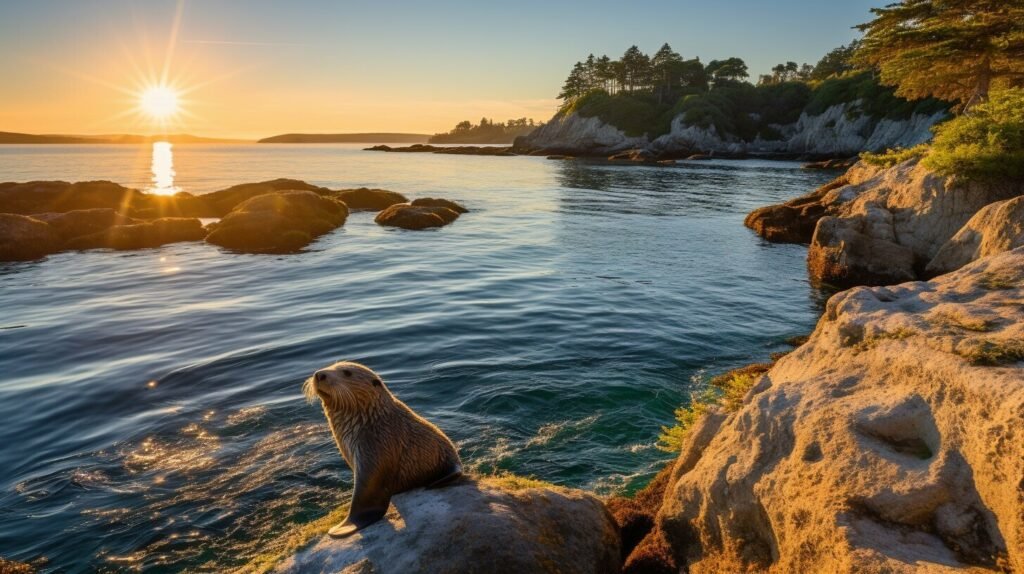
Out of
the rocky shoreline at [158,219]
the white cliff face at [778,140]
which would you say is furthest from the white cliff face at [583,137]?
the rocky shoreline at [158,219]

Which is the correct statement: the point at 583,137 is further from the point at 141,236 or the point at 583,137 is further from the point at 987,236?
the point at 987,236

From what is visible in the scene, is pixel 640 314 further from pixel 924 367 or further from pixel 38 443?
pixel 38 443

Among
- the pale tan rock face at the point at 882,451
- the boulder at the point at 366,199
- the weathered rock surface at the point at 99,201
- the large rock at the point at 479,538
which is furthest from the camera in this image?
the boulder at the point at 366,199

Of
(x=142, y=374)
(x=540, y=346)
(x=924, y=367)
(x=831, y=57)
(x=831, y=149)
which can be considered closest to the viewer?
(x=924, y=367)

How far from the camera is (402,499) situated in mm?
5645

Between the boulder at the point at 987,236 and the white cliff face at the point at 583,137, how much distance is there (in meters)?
114

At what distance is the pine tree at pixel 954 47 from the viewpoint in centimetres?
2692

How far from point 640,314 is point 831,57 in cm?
16316

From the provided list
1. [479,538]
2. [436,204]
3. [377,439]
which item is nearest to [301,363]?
[377,439]

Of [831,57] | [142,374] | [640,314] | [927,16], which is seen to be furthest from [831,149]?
[142,374]

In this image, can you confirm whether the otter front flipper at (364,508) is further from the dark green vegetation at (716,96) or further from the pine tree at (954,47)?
the dark green vegetation at (716,96)

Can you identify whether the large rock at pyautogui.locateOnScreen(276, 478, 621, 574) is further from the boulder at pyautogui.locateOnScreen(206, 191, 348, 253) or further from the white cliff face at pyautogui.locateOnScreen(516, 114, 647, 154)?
the white cliff face at pyautogui.locateOnScreen(516, 114, 647, 154)

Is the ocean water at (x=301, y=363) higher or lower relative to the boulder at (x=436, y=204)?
lower

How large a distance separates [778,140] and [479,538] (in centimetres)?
13266
